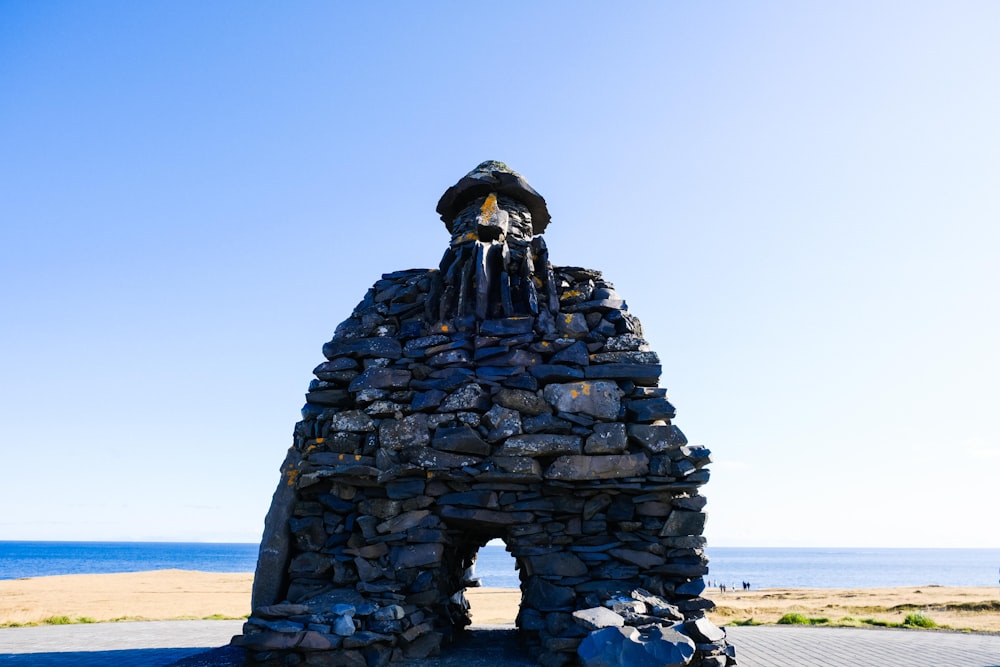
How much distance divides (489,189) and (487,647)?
288 inches

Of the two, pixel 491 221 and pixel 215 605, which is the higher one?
pixel 491 221

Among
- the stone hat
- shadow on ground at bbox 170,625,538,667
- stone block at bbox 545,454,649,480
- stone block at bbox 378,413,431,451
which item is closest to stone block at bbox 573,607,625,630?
shadow on ground at bbox 170,625,538,667

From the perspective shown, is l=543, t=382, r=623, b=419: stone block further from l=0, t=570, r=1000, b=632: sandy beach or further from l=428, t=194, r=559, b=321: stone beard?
l=0, t=570, r=1000, b=632: sandy beach

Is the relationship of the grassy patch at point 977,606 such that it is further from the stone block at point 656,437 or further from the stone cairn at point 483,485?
the stone block at point 656,437

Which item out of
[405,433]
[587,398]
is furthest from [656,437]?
Answer: [405,433]

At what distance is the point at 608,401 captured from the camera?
852cm

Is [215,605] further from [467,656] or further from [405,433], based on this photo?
[405,433]

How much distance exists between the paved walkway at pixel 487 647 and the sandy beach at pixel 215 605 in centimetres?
218

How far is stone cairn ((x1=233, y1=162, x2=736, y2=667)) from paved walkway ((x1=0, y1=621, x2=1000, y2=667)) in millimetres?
893

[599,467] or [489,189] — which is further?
[489,189]

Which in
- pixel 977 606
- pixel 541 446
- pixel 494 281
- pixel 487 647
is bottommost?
pixel 977 606

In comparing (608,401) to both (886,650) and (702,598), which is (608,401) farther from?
(886,650)

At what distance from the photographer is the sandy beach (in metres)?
15.4

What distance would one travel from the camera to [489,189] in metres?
11.4
